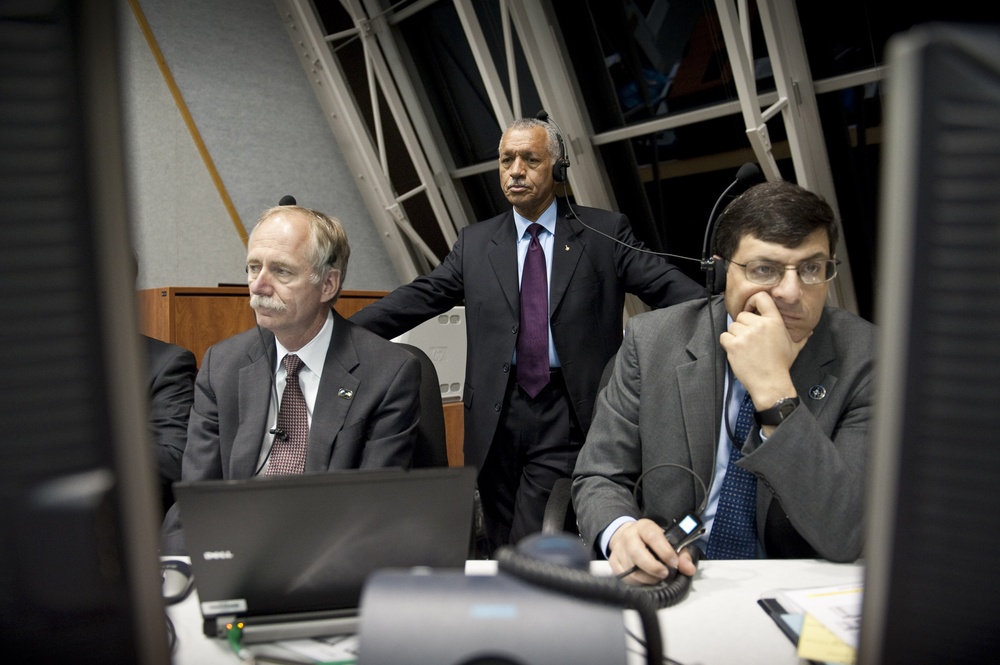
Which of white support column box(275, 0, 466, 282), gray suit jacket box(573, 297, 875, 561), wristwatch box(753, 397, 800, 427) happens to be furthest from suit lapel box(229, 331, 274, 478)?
white support column box(275, 0, 466, 282)

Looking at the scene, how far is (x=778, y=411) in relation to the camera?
132cm

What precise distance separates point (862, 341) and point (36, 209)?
5.06 feet

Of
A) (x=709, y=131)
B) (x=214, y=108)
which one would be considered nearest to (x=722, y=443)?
(x=709, y=131)

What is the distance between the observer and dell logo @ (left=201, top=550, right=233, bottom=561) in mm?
884

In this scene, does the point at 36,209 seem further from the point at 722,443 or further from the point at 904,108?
the point at 722,443

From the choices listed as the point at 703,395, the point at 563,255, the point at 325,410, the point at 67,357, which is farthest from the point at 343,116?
the point at 67,357

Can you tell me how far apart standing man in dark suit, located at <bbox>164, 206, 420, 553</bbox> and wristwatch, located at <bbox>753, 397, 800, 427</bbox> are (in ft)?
2.85

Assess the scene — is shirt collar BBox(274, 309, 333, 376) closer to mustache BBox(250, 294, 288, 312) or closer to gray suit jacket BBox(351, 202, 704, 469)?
mustache BBox(250, 294, 288, 312)

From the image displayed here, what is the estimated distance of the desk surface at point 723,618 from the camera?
3.04ft

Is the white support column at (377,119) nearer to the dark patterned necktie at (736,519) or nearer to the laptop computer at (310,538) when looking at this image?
the dark patterned necktie at (736,519)

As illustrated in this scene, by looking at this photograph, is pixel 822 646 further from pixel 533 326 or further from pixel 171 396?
pixel 171 396

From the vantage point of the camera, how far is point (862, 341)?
153 centimetres

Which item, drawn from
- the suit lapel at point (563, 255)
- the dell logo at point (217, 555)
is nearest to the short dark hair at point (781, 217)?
the suit lapel at point (563, 255)

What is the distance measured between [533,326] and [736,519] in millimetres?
1217
